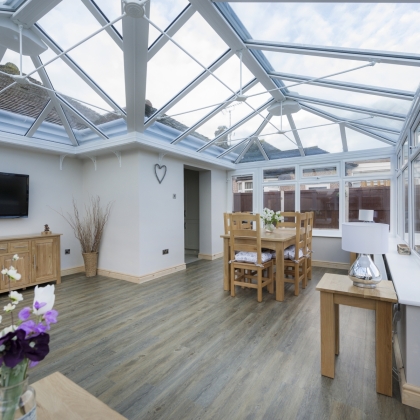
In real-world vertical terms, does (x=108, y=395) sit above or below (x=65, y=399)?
below

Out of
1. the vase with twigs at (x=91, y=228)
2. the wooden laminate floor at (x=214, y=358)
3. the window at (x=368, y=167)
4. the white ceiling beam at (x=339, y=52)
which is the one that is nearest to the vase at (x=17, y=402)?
the wooden laminate floor at (x=214, y=358)

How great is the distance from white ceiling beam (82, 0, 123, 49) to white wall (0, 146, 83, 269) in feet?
9.66

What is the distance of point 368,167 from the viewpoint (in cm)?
504

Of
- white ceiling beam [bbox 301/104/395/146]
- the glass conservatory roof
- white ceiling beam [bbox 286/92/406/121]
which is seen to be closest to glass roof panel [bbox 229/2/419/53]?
the glass conservatory roof

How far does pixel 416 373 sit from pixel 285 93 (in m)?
3.60

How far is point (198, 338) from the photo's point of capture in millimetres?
2475

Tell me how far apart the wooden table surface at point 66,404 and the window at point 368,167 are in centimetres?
559

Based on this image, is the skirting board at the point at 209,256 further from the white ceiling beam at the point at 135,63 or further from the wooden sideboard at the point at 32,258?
the white ceiling beam at the point at 135,63

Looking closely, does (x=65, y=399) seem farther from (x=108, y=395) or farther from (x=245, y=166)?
(x=245, y=166)

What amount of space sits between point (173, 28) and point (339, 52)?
1657 millimetres

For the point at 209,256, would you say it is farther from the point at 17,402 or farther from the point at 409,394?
the point at 17,402

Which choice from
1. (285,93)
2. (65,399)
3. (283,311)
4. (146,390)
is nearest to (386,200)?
(285,93)

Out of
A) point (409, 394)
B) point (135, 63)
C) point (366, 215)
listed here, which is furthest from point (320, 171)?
point (409, 394)

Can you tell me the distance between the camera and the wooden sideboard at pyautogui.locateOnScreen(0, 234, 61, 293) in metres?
3.73
